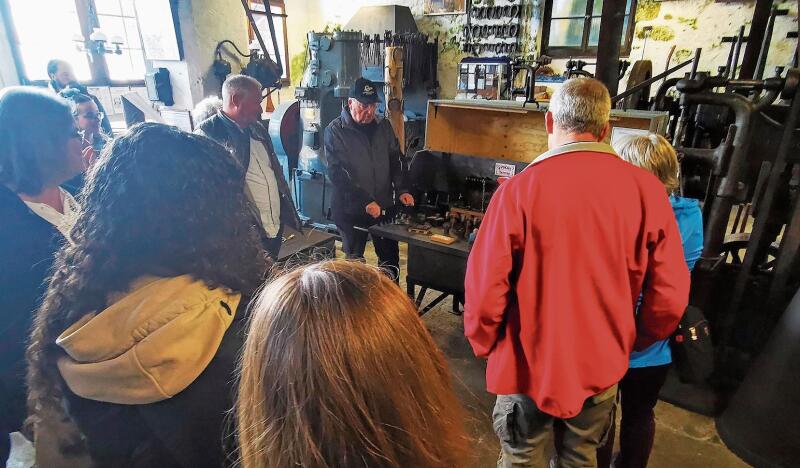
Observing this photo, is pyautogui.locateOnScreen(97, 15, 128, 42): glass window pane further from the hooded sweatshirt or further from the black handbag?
the black handbag

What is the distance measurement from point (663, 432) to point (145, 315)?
249cm

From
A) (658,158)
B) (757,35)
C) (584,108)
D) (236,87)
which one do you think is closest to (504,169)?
(658,158)

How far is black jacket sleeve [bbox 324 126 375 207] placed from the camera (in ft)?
9.93

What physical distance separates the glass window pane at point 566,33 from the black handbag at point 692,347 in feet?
19.6

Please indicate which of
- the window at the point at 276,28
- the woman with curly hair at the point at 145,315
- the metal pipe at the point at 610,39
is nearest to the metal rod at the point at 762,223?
the metal pipe at the point at 610,39

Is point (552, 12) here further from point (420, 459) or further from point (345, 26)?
point (420, 459)

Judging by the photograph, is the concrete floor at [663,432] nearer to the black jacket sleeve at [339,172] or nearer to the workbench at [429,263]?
the workbench at [429,263]

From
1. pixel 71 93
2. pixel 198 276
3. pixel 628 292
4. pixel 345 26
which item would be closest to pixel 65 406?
pixel 198 276

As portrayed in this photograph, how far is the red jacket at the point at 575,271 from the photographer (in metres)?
1.25

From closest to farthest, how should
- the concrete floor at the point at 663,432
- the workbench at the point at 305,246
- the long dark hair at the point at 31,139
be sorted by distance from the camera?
the long dark hair at the point at 31,139, the concrete floor at the point at 663,432, the workbench at the point at 305,246

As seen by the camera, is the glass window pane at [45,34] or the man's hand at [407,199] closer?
the man's hand at [407,199]

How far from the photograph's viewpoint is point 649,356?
1581 millimetres

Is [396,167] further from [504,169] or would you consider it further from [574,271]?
[574,271]

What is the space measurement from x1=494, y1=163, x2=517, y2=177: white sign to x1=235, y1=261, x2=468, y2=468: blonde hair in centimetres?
241
